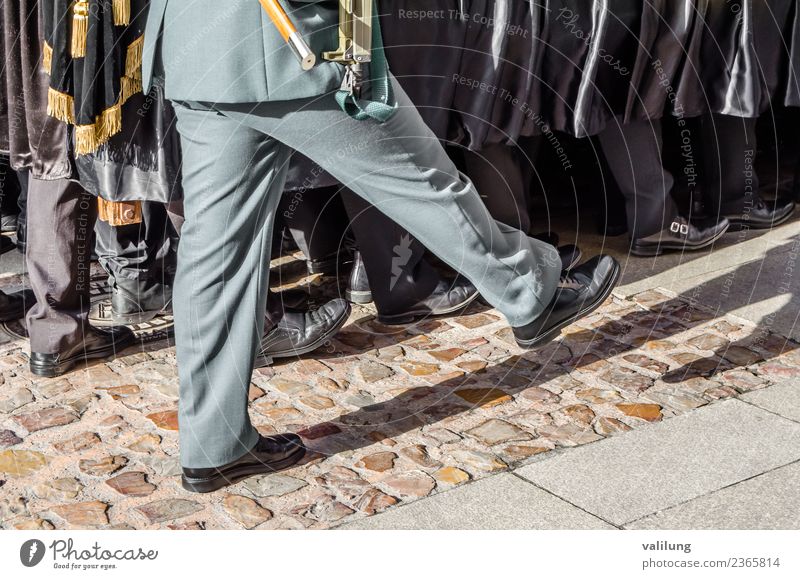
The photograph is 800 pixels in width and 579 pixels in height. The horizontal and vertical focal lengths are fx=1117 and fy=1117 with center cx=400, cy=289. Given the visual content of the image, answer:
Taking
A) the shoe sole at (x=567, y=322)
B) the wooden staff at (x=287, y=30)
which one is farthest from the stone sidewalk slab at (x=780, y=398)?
the wooden staff at (x=287, y=30)

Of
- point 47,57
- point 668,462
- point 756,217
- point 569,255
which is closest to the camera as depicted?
point 668,462

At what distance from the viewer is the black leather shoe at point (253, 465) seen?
2762 mm

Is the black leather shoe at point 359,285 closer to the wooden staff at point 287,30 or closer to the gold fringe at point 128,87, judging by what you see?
the gold fringe at point 128,87

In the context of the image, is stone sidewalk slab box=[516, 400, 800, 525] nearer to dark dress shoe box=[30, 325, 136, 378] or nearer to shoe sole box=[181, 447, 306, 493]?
shoe sole box=[181, 447, 306, 493]

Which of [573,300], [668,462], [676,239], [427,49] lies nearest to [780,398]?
[668,462]

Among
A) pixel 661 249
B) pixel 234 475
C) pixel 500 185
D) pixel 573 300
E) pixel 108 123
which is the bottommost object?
pixel 234 475

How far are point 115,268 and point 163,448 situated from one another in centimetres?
123

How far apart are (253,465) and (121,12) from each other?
4.60 feet

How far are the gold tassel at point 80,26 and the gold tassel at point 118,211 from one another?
0.57 metres

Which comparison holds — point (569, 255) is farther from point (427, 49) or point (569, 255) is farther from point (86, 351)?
point (86, 351)

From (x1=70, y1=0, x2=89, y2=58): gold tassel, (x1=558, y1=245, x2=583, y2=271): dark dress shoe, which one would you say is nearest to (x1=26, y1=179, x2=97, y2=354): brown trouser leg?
(x1=70, y1=0, x2=89, y2=58): gold tassel

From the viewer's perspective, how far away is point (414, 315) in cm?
391

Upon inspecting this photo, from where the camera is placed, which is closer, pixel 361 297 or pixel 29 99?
pixel 29 99

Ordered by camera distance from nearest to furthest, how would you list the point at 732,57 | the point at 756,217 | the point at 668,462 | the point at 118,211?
the point at 668,462
the point at 118,211
the point at 732,57
the point at 756,217
